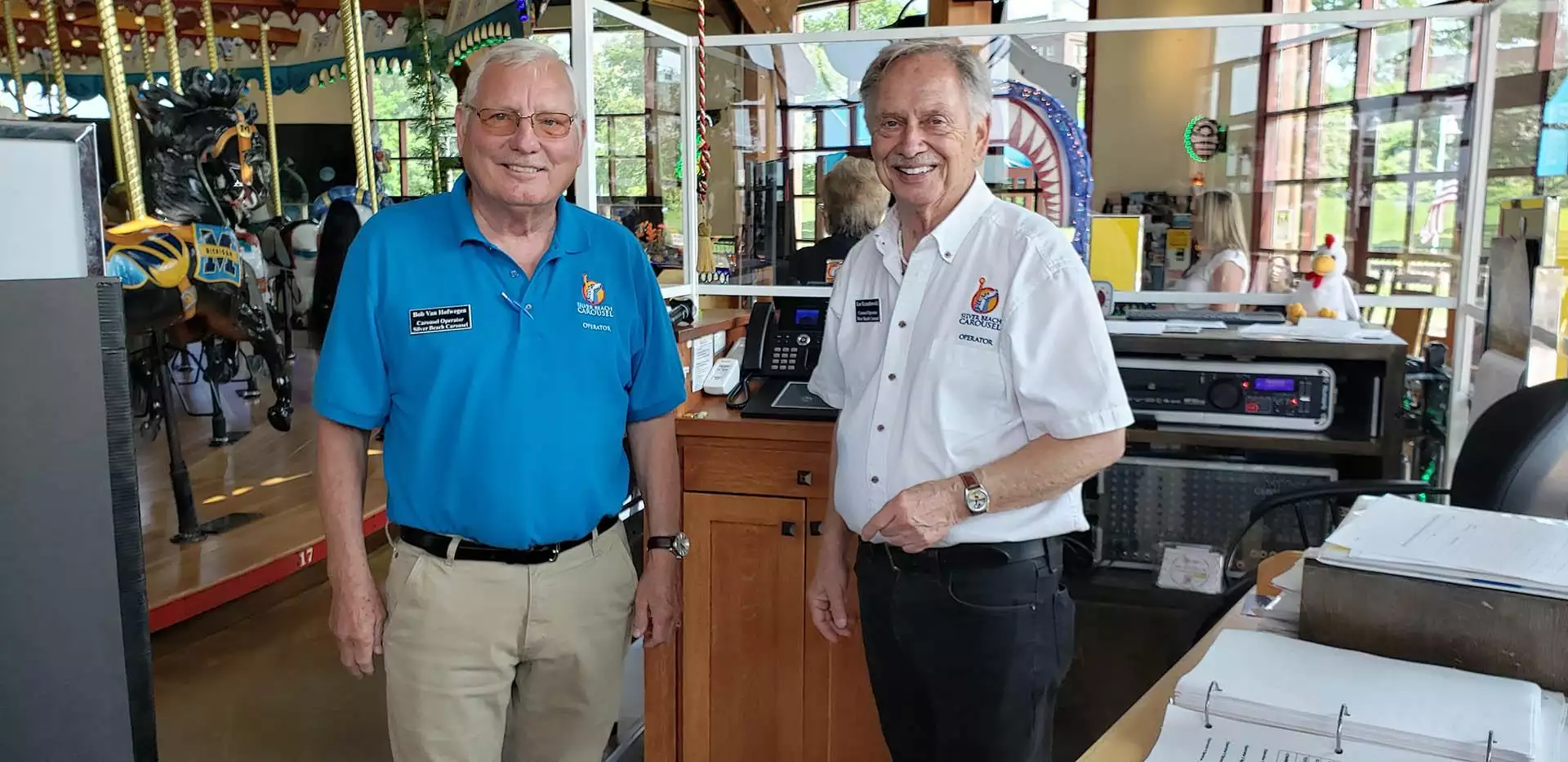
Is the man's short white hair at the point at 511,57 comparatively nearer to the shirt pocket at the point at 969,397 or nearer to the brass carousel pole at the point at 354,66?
the shirt pocket at the point at 969,397

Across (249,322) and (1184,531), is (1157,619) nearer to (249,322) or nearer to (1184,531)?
(1184,531)

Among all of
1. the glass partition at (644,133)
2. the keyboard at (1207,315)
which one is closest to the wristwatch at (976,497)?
the glass partition at (644,133)

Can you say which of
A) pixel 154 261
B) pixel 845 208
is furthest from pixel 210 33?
pixel 845 208

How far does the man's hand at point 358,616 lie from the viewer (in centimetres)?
162

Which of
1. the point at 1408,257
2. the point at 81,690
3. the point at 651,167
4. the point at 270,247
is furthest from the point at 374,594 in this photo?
the point at 270,247

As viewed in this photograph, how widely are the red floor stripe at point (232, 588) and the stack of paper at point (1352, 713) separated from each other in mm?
3103

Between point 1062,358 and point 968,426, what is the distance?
0.17 metres

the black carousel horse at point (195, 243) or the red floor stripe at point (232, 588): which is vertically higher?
the black carousel horse at point (195, 243)

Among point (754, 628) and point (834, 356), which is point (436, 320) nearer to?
point (834, 356)

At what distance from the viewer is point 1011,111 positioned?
2963 millimetres

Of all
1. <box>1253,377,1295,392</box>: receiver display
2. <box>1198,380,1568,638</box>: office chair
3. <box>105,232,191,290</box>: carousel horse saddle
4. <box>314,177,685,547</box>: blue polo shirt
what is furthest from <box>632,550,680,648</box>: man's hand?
<box>105,232,191,290</box>: carousel horse saddle

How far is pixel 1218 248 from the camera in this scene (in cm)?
301

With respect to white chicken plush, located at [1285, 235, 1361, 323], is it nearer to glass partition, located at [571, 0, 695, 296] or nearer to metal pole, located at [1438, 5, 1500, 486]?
metal pole, located at [1438, 5, 1500, 486]

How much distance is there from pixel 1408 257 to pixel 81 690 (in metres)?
3.36
